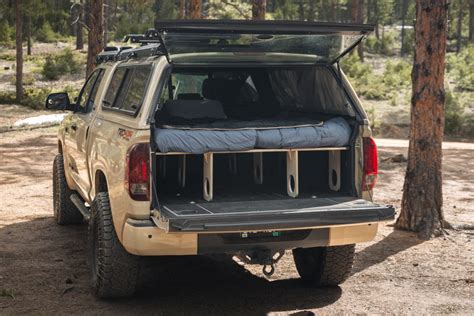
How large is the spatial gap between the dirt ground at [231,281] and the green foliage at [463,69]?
2410 cm

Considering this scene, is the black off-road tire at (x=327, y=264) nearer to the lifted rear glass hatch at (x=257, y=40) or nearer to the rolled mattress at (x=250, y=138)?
the rolled mattress at (x=250, y=138)

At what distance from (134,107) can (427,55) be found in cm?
400

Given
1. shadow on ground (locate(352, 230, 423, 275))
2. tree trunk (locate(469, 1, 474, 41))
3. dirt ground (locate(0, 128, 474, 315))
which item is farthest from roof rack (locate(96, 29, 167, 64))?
tree trunk (locate(469, 1, 474, 41))

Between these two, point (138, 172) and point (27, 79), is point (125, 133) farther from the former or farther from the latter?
point (27, 79)

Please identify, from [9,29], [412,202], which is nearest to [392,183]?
[412,202]

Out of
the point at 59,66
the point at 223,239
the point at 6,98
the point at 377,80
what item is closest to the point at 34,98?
the point at 6,98

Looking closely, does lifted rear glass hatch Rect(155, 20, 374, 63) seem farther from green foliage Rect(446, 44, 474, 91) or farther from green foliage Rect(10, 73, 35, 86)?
green foliage Rect(446, 44, 474, 91)

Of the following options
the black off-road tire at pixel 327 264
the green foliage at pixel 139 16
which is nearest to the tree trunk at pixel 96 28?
the black off-road tire at pixel 327 264

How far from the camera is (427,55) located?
8.29 meters

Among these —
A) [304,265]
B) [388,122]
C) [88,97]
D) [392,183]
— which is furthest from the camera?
[388,122]

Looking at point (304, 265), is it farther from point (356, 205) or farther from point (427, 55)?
point (427, 55)

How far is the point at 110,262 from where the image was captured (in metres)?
5.43

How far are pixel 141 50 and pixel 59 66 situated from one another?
28.3 metres

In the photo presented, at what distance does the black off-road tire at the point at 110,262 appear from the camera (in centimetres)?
544
